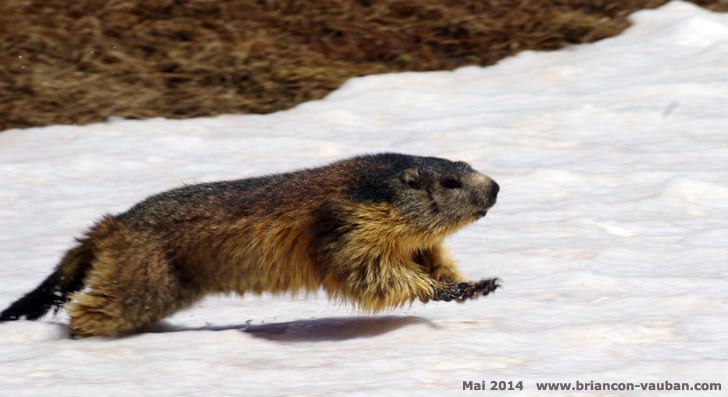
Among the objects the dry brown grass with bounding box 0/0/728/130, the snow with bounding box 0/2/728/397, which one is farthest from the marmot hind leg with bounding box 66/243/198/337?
the dry brown grass with bounding box 0/0/728/130

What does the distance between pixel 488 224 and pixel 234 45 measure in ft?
16.9

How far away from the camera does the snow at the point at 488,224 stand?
5789 millimetres

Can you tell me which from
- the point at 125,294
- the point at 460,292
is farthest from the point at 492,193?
the point at 125,294

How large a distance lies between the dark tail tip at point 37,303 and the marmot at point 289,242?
0.13 metres

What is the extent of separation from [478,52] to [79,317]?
7674mm

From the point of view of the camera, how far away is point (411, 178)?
6699mm

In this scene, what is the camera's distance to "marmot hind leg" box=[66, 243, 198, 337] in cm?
657

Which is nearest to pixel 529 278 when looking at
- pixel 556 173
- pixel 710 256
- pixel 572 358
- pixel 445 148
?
pixel 710 256

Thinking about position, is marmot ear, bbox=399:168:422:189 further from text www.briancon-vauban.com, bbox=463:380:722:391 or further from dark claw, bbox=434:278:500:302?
text www.briancon-vauban.com, bbox=463:380:722:391

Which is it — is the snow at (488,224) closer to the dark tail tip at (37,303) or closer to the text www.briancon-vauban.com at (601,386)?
the text www.briancon-vauban.com at (601,386)

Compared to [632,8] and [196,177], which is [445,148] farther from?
[632,8]

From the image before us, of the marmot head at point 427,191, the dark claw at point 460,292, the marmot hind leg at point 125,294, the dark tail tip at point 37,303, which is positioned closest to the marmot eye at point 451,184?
the marmot head at point 427,191

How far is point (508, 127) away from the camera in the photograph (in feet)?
37.4

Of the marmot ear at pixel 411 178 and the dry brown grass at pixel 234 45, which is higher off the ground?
the dry brown grass at pixel 234 45
